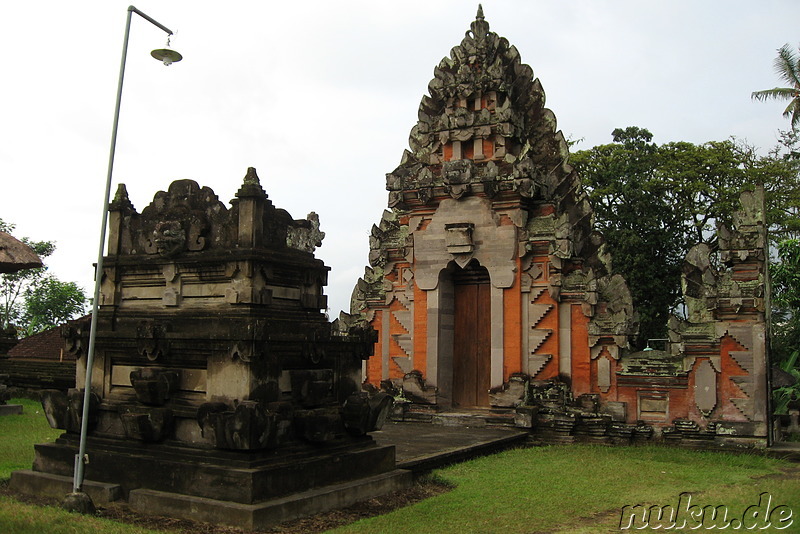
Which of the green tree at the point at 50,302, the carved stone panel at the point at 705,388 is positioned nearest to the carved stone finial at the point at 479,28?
the carved stone panel at the point at 705,388

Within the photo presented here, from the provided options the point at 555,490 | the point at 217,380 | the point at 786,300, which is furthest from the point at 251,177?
the point at 786,300

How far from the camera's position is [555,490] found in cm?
1005

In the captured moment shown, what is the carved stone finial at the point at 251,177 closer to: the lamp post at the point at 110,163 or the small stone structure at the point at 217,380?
the small stone structure at the point at 217,380

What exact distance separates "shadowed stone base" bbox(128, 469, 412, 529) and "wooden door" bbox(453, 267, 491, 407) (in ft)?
26.4

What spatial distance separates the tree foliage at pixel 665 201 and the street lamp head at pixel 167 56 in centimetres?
2467

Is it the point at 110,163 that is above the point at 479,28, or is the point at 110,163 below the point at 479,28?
below

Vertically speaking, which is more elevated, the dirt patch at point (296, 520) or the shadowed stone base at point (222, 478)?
the shadowed stone base at point (222, 478)

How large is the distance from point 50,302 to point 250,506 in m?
40.1

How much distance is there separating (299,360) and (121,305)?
102 inches

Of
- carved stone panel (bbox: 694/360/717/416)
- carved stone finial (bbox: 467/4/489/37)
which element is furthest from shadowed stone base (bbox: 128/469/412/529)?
carved stone finial (bbox: 467/4/489/37)

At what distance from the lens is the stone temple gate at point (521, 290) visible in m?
14.0

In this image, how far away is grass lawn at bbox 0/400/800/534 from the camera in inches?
312

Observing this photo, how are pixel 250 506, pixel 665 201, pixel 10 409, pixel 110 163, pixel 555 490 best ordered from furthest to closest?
pixel 665 201 < pixel 10 409 < pixel 555 490 < pixel 110 163 < pixel 250 506

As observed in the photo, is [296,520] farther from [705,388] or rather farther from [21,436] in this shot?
[705,388]
